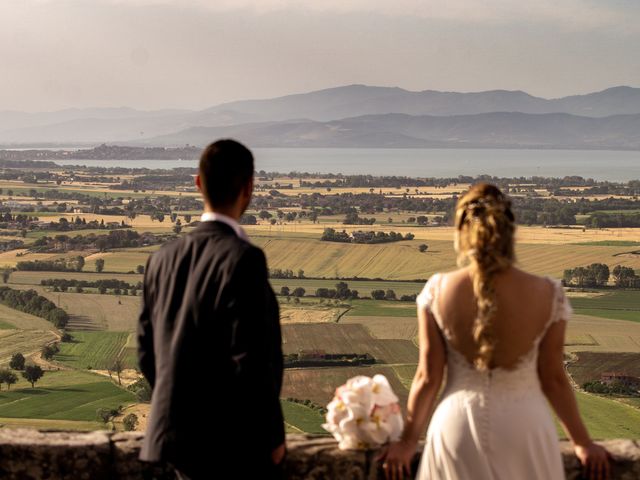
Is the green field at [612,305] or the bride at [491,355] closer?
the bride at [491,355]

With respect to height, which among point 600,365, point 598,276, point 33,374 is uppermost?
point 598,276

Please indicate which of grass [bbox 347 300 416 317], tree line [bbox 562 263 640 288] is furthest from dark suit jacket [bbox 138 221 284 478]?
tree line [bbox 562 263 640 288]

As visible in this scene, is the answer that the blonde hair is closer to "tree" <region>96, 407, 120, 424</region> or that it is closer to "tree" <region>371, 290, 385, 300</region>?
"tree" <region>96, 407, 120, 424</region>

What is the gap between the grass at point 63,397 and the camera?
22.4 m

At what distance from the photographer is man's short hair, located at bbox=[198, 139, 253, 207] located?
275 cm

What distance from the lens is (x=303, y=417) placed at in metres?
19.8

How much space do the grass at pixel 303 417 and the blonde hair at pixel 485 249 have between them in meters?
15.4

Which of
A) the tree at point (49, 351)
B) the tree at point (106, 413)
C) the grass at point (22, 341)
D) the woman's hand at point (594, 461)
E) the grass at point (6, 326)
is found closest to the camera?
the woman's hand at point (594, 461)

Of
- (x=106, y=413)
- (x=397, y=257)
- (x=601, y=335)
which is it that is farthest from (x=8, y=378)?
(x=397, y=257)

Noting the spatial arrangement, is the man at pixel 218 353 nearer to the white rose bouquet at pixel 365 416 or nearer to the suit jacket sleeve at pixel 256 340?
the suit jacket sleeve at pixel 256 340

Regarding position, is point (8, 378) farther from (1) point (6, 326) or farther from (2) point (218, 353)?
(2) point (218, 353)

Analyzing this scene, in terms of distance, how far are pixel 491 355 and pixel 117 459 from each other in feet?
4.67

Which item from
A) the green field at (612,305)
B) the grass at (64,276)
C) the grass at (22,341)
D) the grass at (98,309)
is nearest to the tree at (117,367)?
the grass at (22,341)

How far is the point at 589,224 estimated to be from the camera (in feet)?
201
